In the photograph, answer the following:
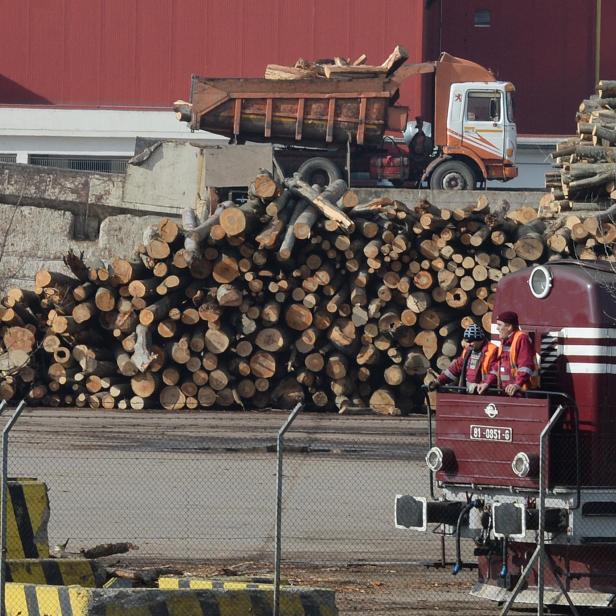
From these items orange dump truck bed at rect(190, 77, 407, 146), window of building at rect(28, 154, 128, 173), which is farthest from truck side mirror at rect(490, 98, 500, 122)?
window of building at rect(28, 154, 128, 173)

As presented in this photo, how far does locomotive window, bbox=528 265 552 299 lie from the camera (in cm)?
1031

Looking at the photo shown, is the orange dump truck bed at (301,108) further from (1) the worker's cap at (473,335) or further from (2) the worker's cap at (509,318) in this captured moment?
(2) the worker's cap at (509,318)

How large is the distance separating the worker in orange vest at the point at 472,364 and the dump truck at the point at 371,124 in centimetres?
1946

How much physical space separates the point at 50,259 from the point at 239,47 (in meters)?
17.1

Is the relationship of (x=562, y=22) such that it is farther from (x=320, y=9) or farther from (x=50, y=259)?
(x=50, y=259)

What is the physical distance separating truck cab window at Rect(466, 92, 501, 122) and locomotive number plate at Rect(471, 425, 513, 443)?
22.5 m

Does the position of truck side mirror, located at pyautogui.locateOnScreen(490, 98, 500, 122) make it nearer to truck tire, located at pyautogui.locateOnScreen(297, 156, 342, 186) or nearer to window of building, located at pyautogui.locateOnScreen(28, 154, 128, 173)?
truck tire, located at pyautogui.locateOnScreen(297, 156, 342, 186)

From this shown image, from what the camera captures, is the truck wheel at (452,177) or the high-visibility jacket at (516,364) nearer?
the high-visibility jacket at (516,364)

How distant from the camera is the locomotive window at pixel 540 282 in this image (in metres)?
10.3

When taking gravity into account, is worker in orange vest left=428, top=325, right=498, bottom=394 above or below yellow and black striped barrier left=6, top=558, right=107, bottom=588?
above

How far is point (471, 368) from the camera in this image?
10555 mm

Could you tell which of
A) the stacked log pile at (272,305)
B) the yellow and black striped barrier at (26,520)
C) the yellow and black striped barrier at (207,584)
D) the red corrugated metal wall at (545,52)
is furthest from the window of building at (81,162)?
the yellow and black striped barrier at (207,584)

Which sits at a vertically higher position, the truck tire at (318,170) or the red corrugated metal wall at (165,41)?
the red corrugated metal wall at (165,41)

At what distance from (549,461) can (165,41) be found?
33.1m
